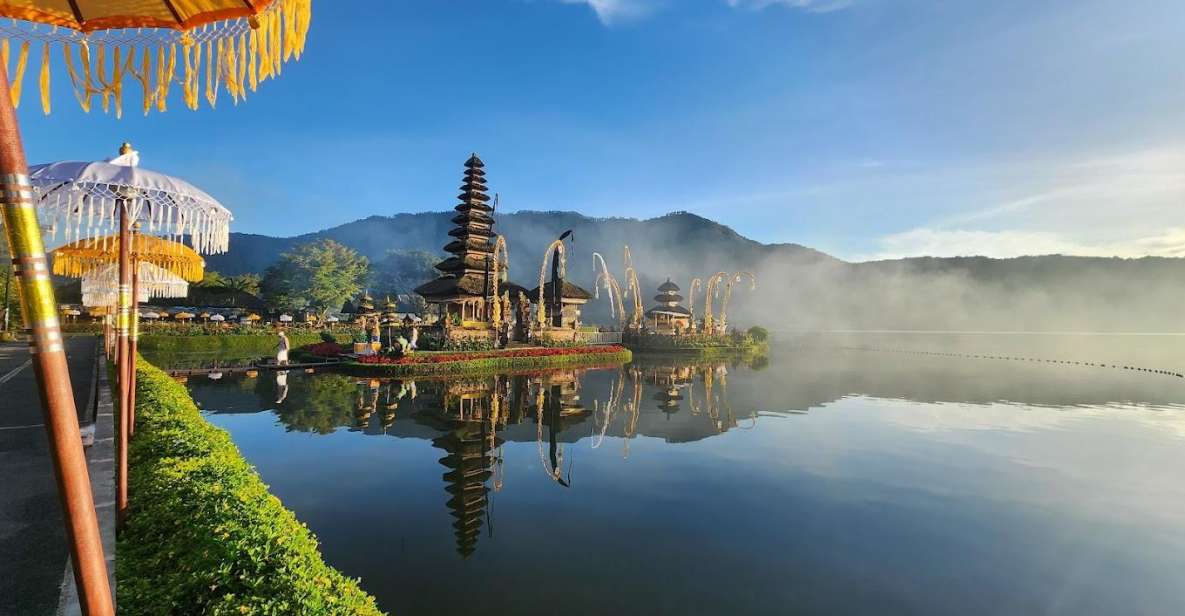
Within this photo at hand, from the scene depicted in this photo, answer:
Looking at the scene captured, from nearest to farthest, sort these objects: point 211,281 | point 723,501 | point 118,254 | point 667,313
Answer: point 723,501 < point 118,254 < point 667,313 < point 211,281

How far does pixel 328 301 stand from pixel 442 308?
2691 cm

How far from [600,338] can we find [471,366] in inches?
759

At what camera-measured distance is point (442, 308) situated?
1806 inches

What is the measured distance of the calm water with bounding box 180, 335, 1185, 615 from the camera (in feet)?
20.2

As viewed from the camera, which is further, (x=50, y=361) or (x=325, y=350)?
(x=325, y=350)

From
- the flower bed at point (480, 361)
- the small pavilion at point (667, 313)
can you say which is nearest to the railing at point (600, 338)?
the flower bed at point (480, 361)

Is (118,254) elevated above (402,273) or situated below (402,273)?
below

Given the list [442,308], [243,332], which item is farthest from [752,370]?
Result: [243,332]

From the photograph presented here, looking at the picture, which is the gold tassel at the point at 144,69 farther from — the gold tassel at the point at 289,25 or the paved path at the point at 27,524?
the paved path at the point at 27,524

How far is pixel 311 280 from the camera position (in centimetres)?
6366

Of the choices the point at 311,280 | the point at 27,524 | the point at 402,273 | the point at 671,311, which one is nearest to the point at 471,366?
the point at 27,524

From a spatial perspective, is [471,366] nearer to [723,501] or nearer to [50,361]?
[723,501]

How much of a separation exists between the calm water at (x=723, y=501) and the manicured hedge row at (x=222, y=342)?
1663 centimetres

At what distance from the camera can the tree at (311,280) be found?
2483 inches
